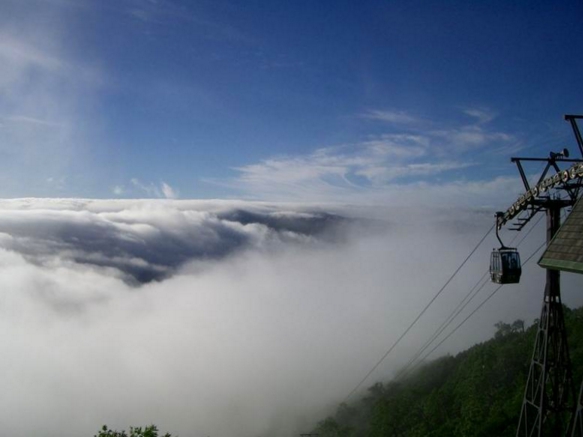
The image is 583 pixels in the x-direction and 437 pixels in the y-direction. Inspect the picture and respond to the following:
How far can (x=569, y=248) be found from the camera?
13.8 meters

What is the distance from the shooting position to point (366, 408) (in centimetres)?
11062

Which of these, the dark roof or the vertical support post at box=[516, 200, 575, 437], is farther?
the vertical support post at box=[516, 200, 575, 437]

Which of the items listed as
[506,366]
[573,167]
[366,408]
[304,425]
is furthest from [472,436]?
[304,425]

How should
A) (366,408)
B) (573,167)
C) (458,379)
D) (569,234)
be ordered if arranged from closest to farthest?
(569,234) < (573,167) < (458,379) < (366,408)

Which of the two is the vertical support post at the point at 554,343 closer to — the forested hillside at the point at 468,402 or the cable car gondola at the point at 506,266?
the cable car gondola at the point at 506,266

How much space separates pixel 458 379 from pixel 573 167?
309ft

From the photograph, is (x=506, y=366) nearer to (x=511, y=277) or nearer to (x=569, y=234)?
(x=511, y=277)

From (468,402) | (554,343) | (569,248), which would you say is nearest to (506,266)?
(554,343)

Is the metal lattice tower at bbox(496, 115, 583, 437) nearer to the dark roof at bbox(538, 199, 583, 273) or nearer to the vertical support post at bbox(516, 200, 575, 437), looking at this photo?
the vertical support post at bbox(516, 200, 575, 437)

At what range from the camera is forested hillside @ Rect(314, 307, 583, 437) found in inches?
2262

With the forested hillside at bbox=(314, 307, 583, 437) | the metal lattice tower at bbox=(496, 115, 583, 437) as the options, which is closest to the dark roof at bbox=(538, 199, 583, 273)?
the metal lattice tower at bbox=(496, 115, 583, 437)

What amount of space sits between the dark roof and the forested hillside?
46185 mm

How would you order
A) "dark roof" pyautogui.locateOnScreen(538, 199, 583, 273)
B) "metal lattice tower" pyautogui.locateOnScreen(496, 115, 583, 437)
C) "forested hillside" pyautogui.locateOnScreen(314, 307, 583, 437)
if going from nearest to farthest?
"dark roof" pyautogui.locateOnScreen(538, 199, 583, 273) < "metal lattice tower" pyautogui.locateOnScreen(496, 115, 583, 437) < "forested hillside" pyautogui.locateOnScreen(314, 307, 583, 437)

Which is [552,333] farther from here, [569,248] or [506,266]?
[569,248]
